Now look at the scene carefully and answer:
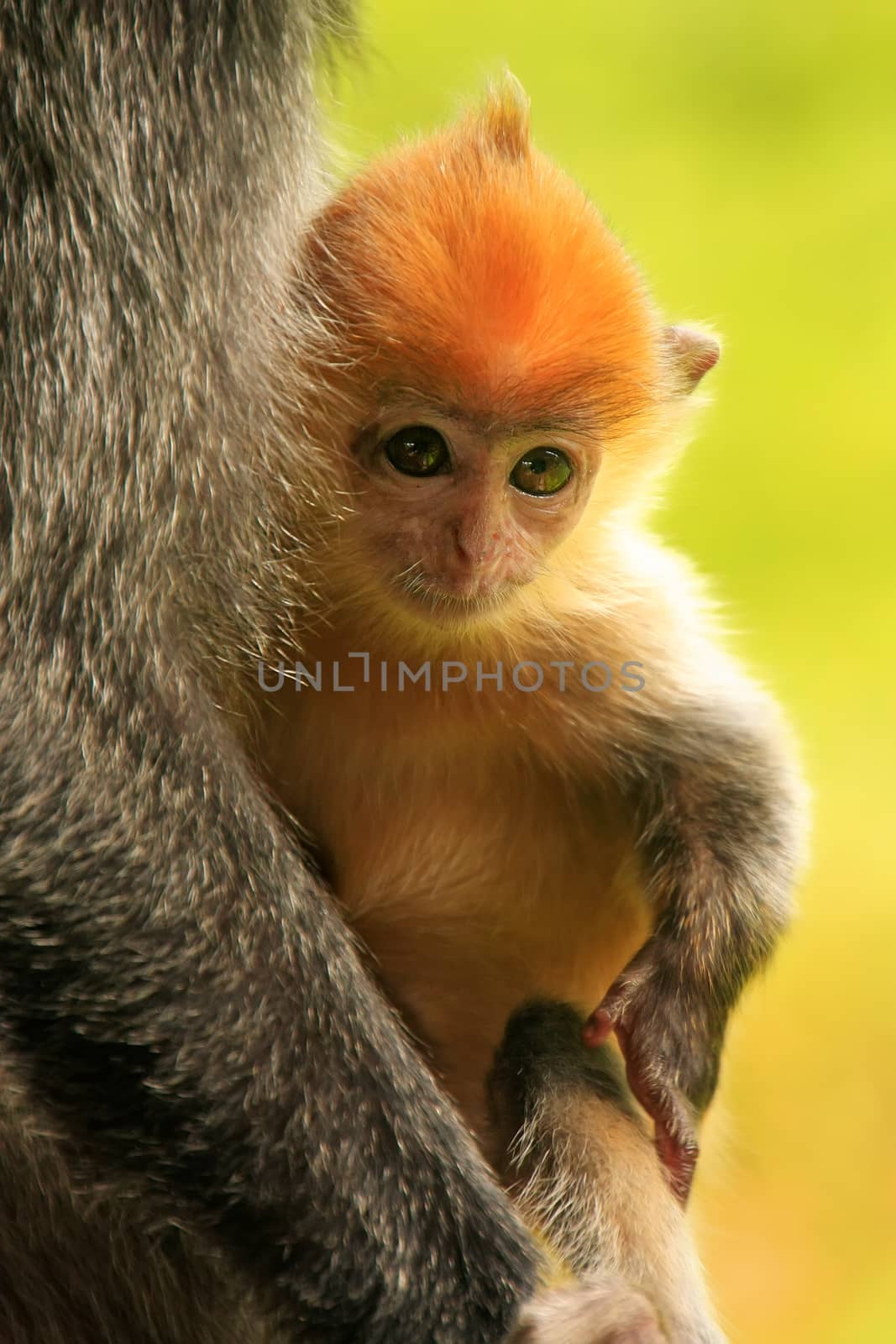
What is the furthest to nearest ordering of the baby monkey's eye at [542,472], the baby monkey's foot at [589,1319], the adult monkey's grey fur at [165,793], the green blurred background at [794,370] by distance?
the green blurred background at [794,370], the baby monkey's eye at [542,472], the baby monkey's foot at [589,1319], the adult monkey's grey fur at [165,793]

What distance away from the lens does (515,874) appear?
6.22 feet

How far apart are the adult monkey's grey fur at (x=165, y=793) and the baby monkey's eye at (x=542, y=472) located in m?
0.32

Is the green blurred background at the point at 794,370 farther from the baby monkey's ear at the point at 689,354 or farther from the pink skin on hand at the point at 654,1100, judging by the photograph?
the pink skin on hand at the point at 654,1100

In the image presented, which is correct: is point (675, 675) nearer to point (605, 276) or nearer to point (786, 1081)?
point (605, 276)

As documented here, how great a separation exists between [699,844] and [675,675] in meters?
0.20

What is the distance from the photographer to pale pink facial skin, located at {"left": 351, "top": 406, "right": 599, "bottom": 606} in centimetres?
168

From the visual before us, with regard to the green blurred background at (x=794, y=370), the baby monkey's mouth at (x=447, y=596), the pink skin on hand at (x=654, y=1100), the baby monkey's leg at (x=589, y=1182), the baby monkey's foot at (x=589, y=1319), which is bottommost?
the baby monkey's foot at (x=589, y=1319)

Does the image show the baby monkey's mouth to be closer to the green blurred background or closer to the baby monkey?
the baby monkey

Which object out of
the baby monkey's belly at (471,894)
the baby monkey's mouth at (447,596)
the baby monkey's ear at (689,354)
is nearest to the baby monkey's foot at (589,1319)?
the baby monkey's belly at (471,894)

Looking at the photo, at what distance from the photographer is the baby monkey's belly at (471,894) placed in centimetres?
184

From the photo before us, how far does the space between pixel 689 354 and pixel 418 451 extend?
1.33 ft

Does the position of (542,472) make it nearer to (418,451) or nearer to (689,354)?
(418,451)

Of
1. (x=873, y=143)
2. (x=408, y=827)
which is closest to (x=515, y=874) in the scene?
(x=408, y=827)

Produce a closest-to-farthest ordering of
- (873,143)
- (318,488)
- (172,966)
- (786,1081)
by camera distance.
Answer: (172,966) < (318,488) < (786,1081) < (873,143)
